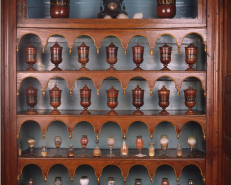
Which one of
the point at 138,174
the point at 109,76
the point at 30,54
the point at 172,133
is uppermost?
the point at 30,54

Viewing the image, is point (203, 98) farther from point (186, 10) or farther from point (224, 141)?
point (186, 10)

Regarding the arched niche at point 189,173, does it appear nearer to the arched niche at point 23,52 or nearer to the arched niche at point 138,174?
the arched niche at point 138,174

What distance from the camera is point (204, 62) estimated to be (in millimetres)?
2812

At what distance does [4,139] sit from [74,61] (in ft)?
3.19

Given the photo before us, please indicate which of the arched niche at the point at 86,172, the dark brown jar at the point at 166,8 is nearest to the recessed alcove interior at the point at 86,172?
the arched niche at the point at 86,172

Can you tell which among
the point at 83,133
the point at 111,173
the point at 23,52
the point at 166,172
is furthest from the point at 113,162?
the point at 23,52

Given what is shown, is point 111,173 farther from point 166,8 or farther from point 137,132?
point 166,8

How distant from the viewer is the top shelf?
2680 mm

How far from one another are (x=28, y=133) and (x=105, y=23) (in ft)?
4.22

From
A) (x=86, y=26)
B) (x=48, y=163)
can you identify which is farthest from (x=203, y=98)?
(x=48, y=163)

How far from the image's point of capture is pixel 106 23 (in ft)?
8.82

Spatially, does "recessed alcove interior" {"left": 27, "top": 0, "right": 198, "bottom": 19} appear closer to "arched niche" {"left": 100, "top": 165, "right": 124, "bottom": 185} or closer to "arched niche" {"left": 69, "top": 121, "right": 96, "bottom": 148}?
"arched niche" {"left": 69, "top": 121, "right": 96, "bottom": 148}

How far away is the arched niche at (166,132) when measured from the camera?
10.2 ft

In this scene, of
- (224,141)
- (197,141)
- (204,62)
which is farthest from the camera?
(197,141)
